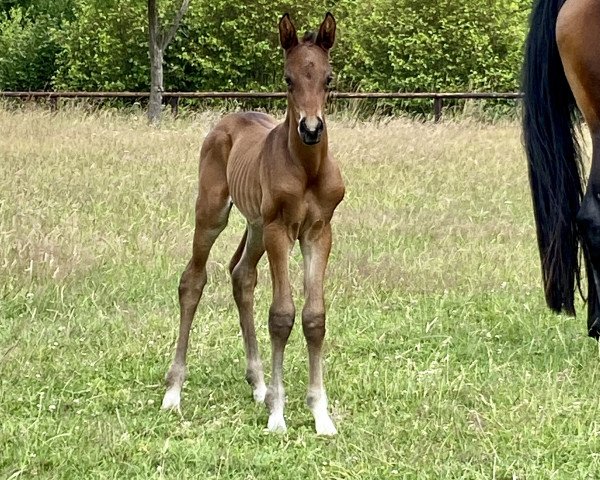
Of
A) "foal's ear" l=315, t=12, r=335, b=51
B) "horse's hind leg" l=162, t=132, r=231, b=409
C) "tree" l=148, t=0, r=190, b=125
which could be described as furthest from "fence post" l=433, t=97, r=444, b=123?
"foal's ear" l=315, t=12, r=335, b=51

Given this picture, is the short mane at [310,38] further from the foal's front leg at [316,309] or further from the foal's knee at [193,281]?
the foal's knee at [193,281]

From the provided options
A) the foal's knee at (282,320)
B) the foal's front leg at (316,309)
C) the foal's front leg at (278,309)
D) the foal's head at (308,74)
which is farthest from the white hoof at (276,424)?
the foal's head at (308,74)

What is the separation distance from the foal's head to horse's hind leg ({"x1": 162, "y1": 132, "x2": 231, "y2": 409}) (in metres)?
0.69

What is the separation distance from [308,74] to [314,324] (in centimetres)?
103

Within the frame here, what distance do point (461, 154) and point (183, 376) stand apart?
8.02 m

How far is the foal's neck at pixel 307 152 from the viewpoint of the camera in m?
3.83

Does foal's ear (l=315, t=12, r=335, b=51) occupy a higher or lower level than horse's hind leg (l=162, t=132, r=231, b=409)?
higher

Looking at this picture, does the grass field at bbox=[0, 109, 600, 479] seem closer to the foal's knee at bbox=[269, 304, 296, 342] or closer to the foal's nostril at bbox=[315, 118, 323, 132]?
the foal's knee at bbox=[269, 304, 296, 342]

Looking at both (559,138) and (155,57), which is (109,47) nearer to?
(155,57)

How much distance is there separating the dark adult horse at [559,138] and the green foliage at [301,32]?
52.4 feet

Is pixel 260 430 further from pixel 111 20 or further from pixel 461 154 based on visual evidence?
pixel 111 20

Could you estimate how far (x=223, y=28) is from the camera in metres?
23.2

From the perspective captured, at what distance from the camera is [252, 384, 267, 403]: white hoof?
4.25 metres

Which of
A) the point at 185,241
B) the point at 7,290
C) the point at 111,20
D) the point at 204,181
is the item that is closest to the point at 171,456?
the point at 204,181
